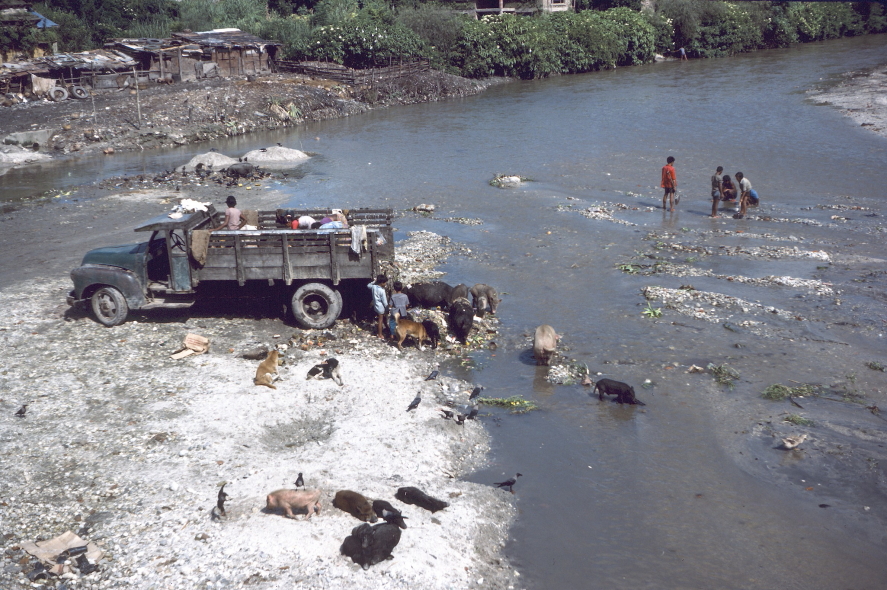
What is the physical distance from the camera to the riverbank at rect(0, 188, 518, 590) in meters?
8.13

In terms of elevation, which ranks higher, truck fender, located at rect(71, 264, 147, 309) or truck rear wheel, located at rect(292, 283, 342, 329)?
truck fender, located at rect(71, 264, 147, 309)

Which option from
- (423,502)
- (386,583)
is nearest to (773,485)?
(423,502)

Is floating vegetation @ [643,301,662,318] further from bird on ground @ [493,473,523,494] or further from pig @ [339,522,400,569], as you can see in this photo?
pig @ [339,522,400,569]

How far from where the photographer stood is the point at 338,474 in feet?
32.0

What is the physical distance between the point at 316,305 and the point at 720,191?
1361 centimetres

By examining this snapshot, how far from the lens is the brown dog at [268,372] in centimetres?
1212

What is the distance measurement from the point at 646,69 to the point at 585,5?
13.3 meters

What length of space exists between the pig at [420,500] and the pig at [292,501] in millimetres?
1138

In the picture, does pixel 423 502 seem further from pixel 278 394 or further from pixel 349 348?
pixel 349 348

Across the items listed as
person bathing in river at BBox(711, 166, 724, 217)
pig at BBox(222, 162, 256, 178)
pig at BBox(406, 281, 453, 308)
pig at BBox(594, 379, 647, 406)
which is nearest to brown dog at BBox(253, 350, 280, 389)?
pig at BBox(406, 281, 453, 308)

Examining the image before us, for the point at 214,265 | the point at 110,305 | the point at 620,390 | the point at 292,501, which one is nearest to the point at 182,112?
the point at 110,305

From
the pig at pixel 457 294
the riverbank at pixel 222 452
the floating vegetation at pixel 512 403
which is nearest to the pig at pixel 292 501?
the riverbank at pixel 222 452

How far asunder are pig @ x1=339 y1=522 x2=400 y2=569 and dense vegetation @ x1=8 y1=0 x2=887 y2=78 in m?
48.9

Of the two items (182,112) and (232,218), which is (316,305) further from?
(182,112)
